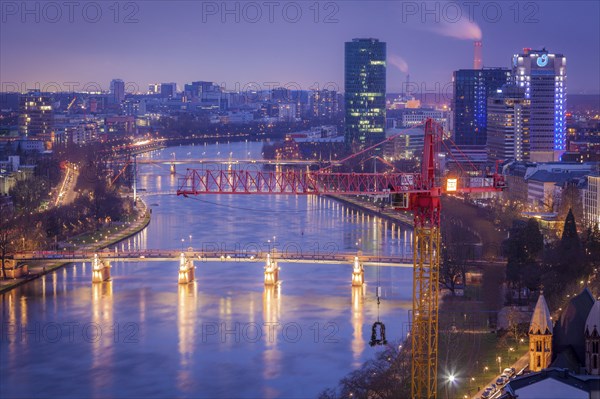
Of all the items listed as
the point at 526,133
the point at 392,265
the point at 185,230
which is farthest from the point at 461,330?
the point at 526,133

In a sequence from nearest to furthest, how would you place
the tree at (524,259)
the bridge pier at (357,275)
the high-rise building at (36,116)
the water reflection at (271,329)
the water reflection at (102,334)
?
the water reflection at (102,334)
the water reflection at (271,329)
the tree at (524,259)
the bridge pier at (357,275)
the high-rise building at (36,116)

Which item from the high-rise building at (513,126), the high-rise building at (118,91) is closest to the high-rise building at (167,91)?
the high-rise building at (118,91)

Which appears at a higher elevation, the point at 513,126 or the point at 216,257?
the point at 513,126

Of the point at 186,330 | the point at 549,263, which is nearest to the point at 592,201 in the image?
the point at 549,263

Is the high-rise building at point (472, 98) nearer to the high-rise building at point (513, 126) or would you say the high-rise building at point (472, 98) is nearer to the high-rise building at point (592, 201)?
the high-rise building at point (513, 126)

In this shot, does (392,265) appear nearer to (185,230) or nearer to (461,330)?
(461,330)

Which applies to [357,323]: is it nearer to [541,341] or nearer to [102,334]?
[102,334]
